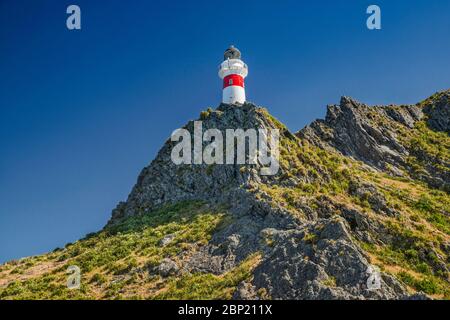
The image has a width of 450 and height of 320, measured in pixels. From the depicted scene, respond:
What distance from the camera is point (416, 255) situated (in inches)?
1786

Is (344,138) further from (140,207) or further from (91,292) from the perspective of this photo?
(91,292)

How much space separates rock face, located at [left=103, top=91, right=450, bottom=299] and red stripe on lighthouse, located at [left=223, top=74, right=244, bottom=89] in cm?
711

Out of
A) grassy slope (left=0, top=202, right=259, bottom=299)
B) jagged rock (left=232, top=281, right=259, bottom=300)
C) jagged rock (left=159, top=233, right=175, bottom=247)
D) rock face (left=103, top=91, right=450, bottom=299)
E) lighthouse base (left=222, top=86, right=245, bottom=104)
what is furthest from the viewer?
lighthouse base (left=222, top=86, right=245, bottom=104)

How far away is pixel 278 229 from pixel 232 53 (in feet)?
Result: 128

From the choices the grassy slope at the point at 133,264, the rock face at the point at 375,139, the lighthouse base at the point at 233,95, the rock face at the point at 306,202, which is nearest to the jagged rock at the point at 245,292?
the rock face at the point at 306,202

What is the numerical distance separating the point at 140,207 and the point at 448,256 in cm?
3401

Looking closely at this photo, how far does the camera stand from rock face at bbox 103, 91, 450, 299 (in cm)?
3241

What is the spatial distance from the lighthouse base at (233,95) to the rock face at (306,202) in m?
4.96

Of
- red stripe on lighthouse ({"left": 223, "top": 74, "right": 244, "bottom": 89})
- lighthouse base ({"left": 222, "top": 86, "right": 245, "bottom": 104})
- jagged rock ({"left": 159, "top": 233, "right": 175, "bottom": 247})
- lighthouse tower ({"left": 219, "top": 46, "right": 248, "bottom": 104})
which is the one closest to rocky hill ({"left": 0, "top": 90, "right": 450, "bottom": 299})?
jagged rock ({"left": 159, "top": 233, "right": 175, "bottom": 247})

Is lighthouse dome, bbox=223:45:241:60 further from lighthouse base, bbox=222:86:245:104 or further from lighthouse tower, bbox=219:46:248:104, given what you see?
lighthouse base, bbox=222:86:245:104

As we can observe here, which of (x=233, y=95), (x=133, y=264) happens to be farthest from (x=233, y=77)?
(x=133, y=264)

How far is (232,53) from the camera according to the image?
2987 inches

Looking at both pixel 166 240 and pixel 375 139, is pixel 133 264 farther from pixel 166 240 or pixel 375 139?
pixel 375 139
